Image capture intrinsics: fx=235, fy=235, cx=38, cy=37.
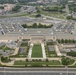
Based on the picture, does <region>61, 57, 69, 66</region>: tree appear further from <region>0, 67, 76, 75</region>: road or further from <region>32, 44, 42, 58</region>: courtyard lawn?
<region>32, 44, 42, 58</region>: courtyard lawn

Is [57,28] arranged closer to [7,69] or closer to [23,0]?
[7,69]

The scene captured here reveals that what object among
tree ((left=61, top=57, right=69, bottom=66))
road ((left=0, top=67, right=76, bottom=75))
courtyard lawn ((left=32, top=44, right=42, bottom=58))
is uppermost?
road ((left=0, top=67, right=76, bottom=75))

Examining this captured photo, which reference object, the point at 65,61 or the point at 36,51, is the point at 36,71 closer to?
the point at 65,61

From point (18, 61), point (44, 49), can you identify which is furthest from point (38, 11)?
point (18, 61)

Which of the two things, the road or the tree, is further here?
the tree

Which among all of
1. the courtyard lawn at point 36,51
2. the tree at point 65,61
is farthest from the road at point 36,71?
the courtyard lawn at point 36,51

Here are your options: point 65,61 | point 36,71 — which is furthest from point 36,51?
point 36,71

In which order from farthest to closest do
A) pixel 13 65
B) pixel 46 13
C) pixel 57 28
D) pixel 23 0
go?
1. pixel 23 0
2. pixel 46 13
3. pixel 57 28
4. pixel 13 65

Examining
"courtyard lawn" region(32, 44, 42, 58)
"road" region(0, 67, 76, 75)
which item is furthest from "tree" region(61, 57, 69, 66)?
"courtyard lawn" region(32, 44, 42, 58)

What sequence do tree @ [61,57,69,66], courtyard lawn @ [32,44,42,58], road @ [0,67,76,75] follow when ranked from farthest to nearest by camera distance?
courtyard lawn @ [32,44,42,58] → tree @ [61,57,69,66] → road @ [0,67,76,75]

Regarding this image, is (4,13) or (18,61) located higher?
(18,61)

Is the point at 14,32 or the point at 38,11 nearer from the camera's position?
the point at 14,32
